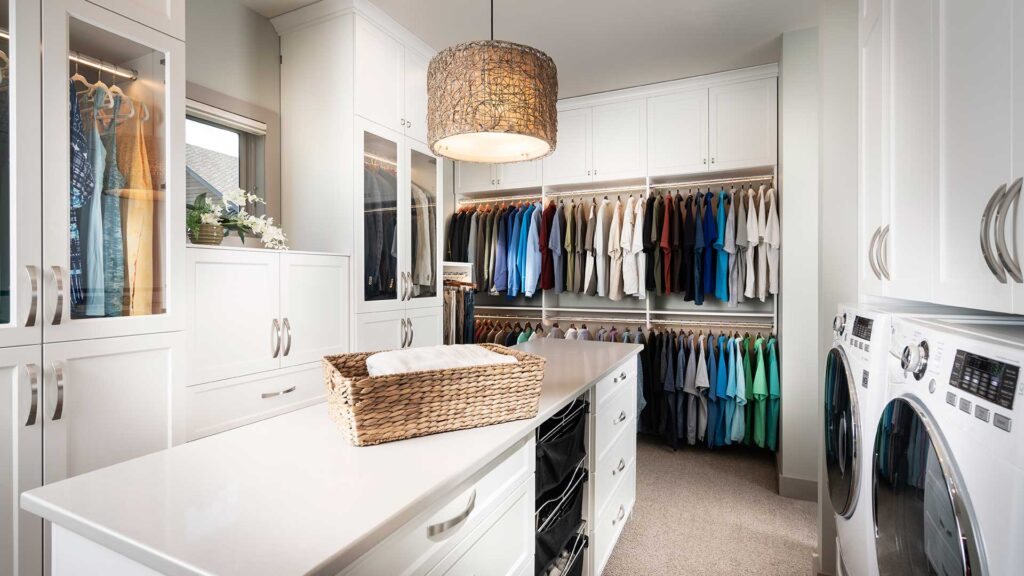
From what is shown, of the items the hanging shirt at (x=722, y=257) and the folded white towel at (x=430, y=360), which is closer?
the folded white towel at (x=430, y=360)

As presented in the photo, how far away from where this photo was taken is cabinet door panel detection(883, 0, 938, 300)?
106 cm

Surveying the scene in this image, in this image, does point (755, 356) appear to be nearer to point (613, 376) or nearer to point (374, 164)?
point (613, 376)

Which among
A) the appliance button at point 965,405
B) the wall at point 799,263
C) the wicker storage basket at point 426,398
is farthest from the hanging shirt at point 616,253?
the appliance button at point 965,405

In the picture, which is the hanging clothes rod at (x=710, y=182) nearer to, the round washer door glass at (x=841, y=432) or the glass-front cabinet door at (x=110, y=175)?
the round washer door glass at (x=841, y=432)

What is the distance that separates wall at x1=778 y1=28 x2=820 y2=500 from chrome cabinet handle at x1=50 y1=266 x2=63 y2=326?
3.27m

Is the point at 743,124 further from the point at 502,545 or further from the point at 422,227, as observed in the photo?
the point at 502,545

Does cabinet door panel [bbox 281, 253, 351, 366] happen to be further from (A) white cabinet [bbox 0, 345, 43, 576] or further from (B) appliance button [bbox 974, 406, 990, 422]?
→ (B) appliance button [bbox 974, 406, 990, 422]

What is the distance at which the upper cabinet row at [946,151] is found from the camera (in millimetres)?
753

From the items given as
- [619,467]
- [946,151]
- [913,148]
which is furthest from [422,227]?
[946,151]

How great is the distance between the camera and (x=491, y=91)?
1.45 metres

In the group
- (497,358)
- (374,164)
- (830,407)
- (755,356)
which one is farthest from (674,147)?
(497,358)

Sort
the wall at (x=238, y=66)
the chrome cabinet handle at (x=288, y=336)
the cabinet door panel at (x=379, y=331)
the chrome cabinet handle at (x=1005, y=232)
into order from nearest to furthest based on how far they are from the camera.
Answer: the chrome cabinet handle at (x=1005, y=232) < the chrome cabinet handle at (x=288, y=336) < the wall at (x=238, y=66) < the cabinet door panel at (x=379, y=331)

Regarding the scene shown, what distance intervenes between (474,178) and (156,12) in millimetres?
2867

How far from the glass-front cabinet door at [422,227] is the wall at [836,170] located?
213cm
